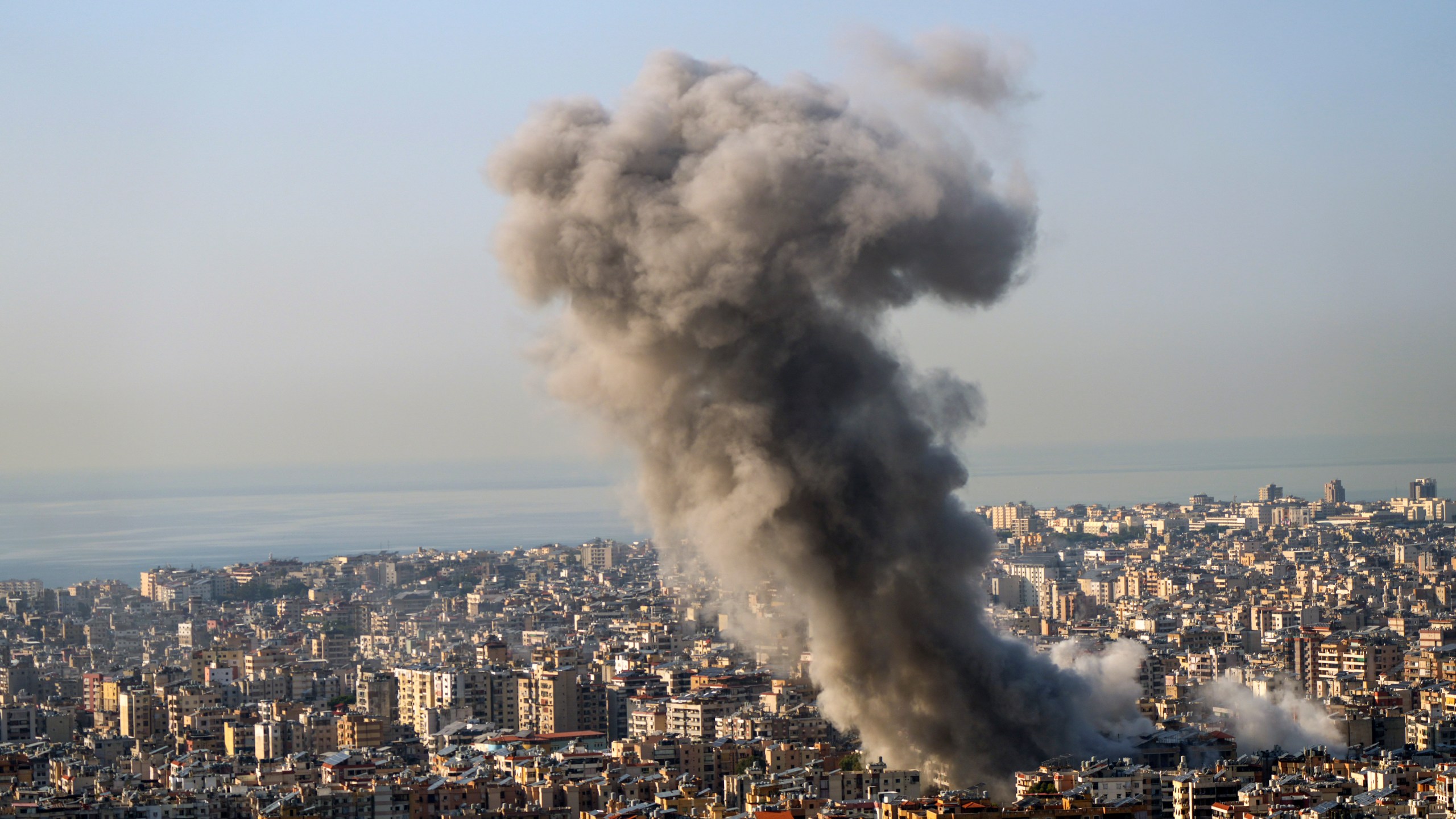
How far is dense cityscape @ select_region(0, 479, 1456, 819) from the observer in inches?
1321

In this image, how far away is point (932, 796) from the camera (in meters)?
31.1

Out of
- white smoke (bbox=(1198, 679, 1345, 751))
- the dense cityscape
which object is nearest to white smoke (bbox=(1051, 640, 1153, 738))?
the dense cityscape

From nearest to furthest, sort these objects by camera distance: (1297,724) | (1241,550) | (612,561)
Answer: (1297,724)
(1241,550)
(612,561)

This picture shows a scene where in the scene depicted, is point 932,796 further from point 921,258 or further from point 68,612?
point 68,612

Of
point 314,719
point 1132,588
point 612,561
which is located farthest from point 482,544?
point 314,719

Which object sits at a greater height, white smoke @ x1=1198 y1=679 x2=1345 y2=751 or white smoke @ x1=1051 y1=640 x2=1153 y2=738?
white smoke @ x1=1051 y1=640 x2=1153 y2=738

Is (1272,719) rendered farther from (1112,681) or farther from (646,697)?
(646,697)

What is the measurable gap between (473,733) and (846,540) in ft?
59.5

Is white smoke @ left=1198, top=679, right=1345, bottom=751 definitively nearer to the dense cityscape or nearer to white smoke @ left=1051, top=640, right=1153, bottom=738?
the dense cityscape

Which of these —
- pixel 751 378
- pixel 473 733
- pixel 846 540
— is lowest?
pixel 473 733

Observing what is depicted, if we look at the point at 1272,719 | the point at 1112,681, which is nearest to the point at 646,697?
the point at 1112,681

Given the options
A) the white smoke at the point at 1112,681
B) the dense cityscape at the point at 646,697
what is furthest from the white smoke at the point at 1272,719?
the white smoke at the point at 1112,681

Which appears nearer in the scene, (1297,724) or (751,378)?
(751,378)

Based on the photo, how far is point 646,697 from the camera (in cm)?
5281
